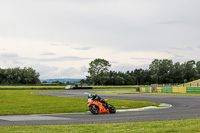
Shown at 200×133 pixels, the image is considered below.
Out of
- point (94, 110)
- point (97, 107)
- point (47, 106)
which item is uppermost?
point (97, 107)

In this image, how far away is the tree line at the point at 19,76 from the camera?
16402 cm

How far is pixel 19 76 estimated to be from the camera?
164 m

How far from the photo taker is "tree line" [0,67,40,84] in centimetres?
16402

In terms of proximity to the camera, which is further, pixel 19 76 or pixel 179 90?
pixel 19 76

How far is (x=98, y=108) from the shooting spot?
20.3m

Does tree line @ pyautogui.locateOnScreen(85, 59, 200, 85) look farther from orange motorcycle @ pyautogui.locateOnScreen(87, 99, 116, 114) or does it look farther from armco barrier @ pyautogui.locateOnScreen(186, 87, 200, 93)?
orange motorcycle @ pyautogui.locateOnScreen(87, 99, 116, 114)

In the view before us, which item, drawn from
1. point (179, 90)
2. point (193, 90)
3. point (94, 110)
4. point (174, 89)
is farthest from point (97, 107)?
point (174, 89)

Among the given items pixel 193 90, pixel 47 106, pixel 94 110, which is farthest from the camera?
pixel 193 90

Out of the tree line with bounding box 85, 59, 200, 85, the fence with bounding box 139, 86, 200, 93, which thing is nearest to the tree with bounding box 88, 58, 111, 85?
the tree line with bounding box 85, 59, 200, 85

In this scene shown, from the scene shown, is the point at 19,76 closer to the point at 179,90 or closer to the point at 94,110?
the point at 179,90

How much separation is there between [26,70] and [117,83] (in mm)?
59564

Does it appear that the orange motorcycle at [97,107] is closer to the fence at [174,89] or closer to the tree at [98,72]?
the fence at [174,89]

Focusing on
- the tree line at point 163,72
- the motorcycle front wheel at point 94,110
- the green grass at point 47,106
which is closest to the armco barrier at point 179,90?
the green grass at point 47,106

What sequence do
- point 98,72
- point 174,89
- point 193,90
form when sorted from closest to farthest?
point 193,90
point 174,89
point 98,72
